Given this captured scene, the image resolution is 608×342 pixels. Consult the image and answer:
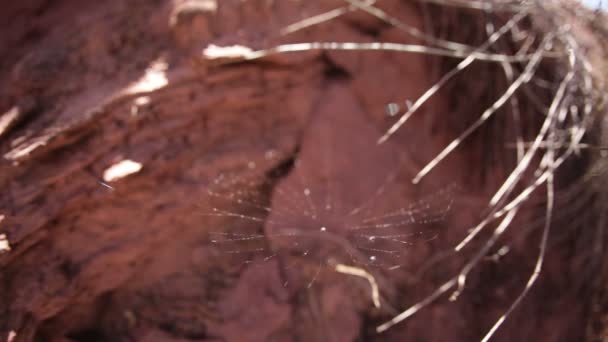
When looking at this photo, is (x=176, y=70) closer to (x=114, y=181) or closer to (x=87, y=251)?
(x=114, y=181)

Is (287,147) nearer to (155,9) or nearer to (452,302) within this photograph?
(155,9)

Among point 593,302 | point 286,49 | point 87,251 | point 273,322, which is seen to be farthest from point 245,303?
point 593,302

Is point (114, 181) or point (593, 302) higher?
point (114, 181)

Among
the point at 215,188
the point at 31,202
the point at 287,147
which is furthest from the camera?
the point at 287,147

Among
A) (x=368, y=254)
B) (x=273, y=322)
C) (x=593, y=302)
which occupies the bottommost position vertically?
(x=593, y=302)

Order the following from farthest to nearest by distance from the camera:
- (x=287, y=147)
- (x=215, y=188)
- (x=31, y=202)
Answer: (x=287, y=147)
(x=215, y=188)
(x=31, y=202)

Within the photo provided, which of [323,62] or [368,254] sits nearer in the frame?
[368,254]
